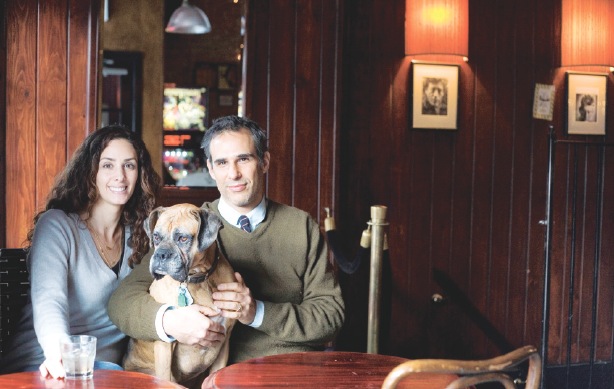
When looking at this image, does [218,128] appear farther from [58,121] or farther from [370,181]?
[370,181]

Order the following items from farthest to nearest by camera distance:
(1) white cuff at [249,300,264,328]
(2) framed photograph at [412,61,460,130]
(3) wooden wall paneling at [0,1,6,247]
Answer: (2) framed photograph at [412,61,460,130]
(3) wooden wall paneling at [0,1,6,247]
(1) white cuff at [249,300,264,328]

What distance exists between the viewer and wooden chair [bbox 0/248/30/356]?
2.45 metres

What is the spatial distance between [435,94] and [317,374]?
117 inches

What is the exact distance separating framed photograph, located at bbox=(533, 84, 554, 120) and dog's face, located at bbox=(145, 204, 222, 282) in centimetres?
308

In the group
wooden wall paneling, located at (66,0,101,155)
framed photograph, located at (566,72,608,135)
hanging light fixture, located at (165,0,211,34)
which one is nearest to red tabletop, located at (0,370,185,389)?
wooden wall paneling, located at (66,0,101,155)

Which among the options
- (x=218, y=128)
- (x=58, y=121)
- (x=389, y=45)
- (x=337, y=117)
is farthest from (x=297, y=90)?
(x=218, y=128)

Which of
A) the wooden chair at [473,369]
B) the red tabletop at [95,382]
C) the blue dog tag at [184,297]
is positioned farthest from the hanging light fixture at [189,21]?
the wooden chair at [473,369]

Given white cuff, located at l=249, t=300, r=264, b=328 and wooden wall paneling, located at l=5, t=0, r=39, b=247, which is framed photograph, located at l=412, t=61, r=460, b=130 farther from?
white cuff, located at l=249, t=300, r=264, b=328

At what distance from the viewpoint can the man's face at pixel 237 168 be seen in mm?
2424

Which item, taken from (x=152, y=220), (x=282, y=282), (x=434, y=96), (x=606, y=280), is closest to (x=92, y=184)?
(x=152, y=220)

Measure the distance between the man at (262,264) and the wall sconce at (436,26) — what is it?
217 cm

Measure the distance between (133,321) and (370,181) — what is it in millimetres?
2411

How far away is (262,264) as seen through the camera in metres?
2.47

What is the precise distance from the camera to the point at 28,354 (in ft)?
7.86
